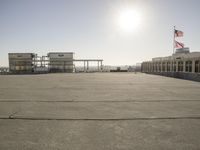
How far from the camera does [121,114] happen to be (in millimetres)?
6152

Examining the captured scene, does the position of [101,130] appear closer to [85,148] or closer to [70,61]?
[85,148]

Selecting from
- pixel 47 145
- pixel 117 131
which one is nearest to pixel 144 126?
pixel 117 131

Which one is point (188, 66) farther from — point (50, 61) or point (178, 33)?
point (50, 61)

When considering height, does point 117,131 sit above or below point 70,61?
below

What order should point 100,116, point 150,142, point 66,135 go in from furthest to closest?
1. point 100,116
2. point 66,135
3. point 150,142

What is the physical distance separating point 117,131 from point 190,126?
1942 millimetres

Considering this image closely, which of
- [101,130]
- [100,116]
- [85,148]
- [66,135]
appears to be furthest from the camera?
[100,116]

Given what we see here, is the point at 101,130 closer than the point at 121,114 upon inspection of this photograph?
Yes

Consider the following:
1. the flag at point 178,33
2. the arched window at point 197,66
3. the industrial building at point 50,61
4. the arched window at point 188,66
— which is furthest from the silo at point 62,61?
the arched window at point 197,66

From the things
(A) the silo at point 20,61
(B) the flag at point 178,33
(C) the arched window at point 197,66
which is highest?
(B) the flag at point 178,33

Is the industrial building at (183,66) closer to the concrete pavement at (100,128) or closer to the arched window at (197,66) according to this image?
the arched window at (197,66)

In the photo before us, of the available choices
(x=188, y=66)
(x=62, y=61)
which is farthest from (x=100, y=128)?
(x=62, y=61)

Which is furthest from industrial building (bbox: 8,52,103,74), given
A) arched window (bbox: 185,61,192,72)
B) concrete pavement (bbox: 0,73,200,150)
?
concrete pavement (bbox: 0,73,200,150)

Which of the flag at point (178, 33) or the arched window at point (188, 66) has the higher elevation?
the flag at point (178, 33)
